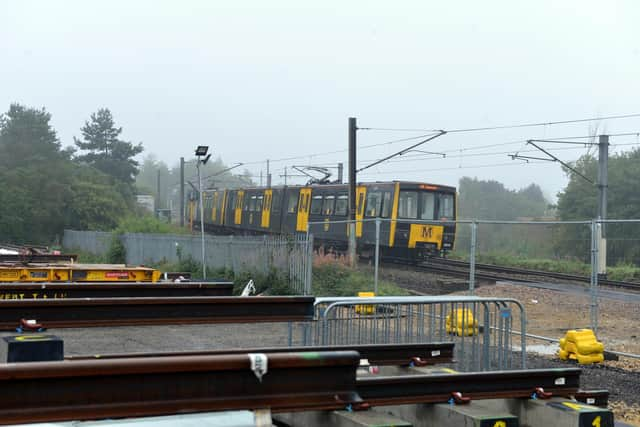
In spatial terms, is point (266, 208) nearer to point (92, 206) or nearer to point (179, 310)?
point (92, 206)

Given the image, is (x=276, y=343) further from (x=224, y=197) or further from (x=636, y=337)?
(x=224, y=197)

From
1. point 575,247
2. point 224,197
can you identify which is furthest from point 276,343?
point 224,197

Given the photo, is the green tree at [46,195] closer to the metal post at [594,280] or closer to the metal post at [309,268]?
the metal post at [309,268]

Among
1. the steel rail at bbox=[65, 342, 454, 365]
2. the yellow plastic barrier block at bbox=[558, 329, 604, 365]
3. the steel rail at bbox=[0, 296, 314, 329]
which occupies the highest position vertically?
the steel rail at bbox=[0, 296, 314, 329]

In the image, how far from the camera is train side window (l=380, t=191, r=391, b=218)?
2804 cm

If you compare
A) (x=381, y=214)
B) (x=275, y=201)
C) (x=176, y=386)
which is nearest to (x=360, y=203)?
(x=381, y=214)

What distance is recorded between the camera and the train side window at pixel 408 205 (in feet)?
91.8

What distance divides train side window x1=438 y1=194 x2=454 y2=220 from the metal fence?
336 inches

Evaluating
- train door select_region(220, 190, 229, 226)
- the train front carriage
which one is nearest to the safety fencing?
the train front carriage

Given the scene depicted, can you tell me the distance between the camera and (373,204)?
94.5ft

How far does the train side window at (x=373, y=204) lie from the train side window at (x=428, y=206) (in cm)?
155

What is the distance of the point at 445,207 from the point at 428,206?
1.00m

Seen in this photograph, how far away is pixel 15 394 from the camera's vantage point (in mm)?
3629

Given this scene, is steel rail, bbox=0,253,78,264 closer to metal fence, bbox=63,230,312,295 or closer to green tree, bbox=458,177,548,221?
metal fence, bbox=63,230,312,295
